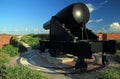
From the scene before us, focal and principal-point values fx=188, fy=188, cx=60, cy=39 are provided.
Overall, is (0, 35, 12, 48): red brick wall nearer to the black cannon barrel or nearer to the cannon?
the cannon

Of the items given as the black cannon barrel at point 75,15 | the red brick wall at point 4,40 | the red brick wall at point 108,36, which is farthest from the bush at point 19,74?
the red brick wall at point 108,36

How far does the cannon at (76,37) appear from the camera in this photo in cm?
845

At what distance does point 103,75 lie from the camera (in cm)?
Answer: 694

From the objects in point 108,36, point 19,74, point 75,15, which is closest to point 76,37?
point 75,15

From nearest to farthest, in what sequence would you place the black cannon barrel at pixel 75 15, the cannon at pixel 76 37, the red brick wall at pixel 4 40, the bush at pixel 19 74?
the bush at pixel 19 74
the cannon at pixel 76 37
the black cannon barrel at pixel 75 15
the red brick wall at pixel 4 40

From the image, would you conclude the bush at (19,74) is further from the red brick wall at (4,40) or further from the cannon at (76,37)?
the red brick wall at (4,40)

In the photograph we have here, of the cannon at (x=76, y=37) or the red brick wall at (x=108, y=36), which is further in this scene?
the red brick wall at (x=108, y=36)

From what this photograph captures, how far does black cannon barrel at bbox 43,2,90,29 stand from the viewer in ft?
31.0

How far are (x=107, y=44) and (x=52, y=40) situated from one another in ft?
10.8

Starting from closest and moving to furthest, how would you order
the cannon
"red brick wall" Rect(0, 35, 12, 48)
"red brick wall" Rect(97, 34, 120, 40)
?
the cannon, "red brick wall" Rect(0, 35, 12, 48), "red brick wall" Rect(97, 34, 120, 40)

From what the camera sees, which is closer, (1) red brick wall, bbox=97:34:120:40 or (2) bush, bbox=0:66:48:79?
(2) bush, bbox=0:66:48:79

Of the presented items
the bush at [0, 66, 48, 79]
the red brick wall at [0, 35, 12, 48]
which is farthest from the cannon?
the red brick wall at [0, 35, 12, 48]

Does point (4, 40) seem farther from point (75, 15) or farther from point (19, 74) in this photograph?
point (19, 74)

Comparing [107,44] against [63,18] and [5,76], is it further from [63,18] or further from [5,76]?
[5,76]
